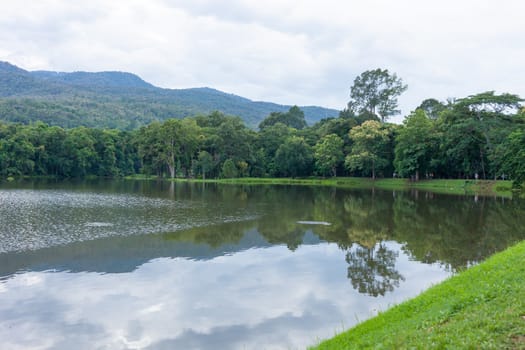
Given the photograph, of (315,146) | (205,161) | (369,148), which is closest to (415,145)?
(369,148)

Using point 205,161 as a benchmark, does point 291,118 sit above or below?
above

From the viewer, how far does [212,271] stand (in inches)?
702

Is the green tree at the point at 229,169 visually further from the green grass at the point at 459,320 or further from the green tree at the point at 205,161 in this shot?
the green grass at the point at 459,320

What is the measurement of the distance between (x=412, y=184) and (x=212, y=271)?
66597 mm

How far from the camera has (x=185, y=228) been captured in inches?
1102

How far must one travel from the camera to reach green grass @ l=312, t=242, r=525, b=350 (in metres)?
6.86

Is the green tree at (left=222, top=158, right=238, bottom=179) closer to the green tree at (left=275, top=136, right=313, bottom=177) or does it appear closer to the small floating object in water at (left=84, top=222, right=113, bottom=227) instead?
the green tree at (left=275, top=136, right=313, bottom=177)

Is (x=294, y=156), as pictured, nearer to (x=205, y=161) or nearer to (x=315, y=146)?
(x=315, y=146)

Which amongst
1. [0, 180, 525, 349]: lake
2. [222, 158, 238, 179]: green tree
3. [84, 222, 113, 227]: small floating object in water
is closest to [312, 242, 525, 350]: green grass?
[0, 180, 525, 349]: lake

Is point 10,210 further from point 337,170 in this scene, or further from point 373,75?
point 373,75

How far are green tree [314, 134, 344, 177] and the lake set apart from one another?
50650 millimetres

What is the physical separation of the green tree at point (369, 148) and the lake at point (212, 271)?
45.2 m

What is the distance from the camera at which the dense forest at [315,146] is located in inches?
2677

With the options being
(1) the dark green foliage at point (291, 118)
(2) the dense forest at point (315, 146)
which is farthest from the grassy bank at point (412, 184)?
(1) the dark green foliage at point (291, 118)
